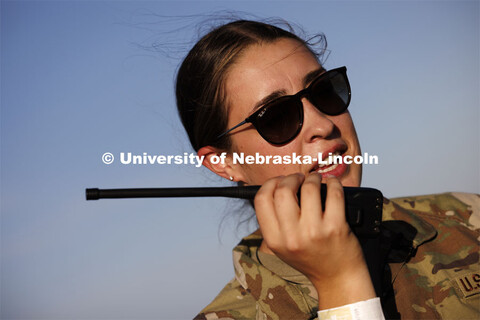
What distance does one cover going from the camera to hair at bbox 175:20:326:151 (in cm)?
376

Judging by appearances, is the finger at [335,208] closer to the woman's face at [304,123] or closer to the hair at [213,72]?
the woman's face at [304,123]

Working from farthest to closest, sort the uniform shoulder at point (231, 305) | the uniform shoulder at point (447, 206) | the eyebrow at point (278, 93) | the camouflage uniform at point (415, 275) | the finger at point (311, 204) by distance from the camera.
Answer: the uniform shoulder at point (447, 206) → the uniform shoulder at point (231, 305) → the eyebrow at point (278, 93) → the camouflage uniform at point (415, 275) → the finger at point (311, 204)

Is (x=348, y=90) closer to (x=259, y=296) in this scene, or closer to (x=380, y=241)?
(x=380, y=241)

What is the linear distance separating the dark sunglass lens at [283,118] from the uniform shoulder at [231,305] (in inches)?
45.7

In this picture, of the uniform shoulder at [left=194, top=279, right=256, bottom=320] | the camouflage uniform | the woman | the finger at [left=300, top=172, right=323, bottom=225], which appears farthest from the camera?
the uniform shoulder at [left=194, top=279, right=256, bottom=320]

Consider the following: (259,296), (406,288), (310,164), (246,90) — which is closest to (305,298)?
(259,296)

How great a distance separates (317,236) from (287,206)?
19 centimetres

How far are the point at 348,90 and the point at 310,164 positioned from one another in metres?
0.72

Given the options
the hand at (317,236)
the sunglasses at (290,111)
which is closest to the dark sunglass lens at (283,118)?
the sunglasses at (290,111)

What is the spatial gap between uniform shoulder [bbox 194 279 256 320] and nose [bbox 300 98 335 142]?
4.05 feet

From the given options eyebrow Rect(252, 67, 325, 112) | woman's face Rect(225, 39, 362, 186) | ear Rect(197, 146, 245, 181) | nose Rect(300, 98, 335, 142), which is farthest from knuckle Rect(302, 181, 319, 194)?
ear Rect(197, 146, 245, 181)

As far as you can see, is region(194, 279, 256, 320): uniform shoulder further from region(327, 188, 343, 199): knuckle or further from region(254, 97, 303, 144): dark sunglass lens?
region(327, 188, 343, 199): knuckle

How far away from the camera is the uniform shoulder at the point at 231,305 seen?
3494 millimetres

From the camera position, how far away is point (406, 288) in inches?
124
